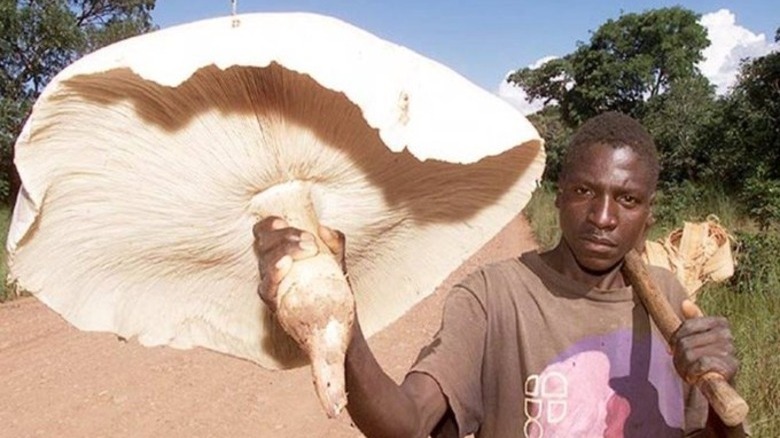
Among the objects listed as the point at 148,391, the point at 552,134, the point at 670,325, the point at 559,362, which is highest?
the point at 670,325

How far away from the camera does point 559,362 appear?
1.66 metres

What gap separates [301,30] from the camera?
1.08m

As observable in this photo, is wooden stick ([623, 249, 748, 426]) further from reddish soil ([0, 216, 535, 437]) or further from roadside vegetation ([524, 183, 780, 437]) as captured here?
reddish soil ([0, 216, 535, 437])

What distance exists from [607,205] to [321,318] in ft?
2.45

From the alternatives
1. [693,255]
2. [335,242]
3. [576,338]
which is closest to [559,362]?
[576,338]

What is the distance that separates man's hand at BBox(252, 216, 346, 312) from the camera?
1166 millimetres

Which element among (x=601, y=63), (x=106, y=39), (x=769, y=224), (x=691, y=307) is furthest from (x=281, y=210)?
(x=601, y=63)

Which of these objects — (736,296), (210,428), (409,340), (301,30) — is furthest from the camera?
(409,340)

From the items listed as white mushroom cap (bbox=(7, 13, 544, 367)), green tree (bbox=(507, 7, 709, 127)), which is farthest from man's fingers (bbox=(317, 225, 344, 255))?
green tree (bbox=(507, 7, 709, 127))

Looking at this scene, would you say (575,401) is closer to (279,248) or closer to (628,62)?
(279,248)

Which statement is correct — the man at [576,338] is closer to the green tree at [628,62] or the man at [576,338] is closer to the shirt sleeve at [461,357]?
the shirt sleeve at [461,357]

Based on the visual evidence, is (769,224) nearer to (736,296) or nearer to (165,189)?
(736,296)

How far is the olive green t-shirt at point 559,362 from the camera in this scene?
164 cm

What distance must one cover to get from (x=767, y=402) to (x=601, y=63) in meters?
27.7
